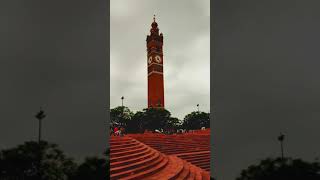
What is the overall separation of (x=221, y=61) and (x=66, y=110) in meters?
4.10

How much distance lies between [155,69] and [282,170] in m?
29.8

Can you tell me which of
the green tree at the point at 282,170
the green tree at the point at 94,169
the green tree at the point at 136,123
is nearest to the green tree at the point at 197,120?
the green tree at the point at 136,123

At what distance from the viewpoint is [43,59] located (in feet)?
23.6

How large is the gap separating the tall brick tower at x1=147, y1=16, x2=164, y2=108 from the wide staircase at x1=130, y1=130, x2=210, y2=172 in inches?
703

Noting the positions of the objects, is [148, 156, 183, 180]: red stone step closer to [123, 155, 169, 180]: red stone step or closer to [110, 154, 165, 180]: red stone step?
[123, 155, 169, 180]: red stone step

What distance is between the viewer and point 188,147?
53.0 feet

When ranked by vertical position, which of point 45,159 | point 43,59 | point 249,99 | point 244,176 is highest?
point 43,59

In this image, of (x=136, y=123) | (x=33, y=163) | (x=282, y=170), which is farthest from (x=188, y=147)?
(x=136, y=123)

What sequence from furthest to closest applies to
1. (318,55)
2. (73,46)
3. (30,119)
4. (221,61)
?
(221,61)
(318,55)
(73,46)
(30,119)

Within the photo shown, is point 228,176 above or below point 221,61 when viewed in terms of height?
below

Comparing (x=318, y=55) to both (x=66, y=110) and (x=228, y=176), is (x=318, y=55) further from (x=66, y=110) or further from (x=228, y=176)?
(x=66, y=110)

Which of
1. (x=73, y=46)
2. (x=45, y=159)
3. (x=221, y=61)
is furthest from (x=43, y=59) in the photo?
(x=221, y=61)

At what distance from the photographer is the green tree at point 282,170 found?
845 centimetres

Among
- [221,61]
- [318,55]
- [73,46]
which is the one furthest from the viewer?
[221,61]
